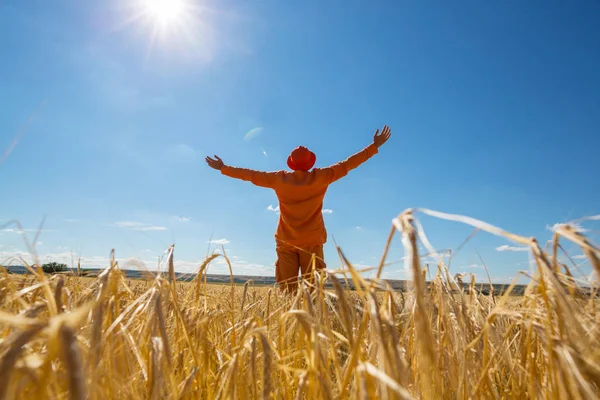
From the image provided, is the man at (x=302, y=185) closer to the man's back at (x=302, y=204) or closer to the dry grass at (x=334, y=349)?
the man's back at (x=302, y=204)

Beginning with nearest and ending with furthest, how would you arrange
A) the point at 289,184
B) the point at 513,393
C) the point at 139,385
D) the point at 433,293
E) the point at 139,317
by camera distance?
the point at 513,393
the point at 139,385
the point at 139,317
the point at 433,293
the point at 289,184

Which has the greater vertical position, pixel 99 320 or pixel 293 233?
pixel 293 233

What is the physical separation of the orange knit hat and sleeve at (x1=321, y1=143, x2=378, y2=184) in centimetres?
34

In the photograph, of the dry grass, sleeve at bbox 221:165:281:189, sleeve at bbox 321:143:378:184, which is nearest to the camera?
the dry grass

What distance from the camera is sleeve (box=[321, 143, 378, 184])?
539 cm

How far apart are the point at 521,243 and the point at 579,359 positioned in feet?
0.83

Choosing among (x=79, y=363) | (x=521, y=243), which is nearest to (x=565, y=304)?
(x=521, y=243)

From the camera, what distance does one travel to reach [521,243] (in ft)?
2.30

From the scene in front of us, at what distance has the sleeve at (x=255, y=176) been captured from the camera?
18.1 ft

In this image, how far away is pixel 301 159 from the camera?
558 centimetres

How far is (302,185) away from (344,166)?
0.71 meters

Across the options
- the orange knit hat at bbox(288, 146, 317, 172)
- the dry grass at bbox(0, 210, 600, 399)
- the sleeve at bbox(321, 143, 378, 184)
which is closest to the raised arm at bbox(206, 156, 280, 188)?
the orange knit hat at bbox(288, 146, 317, 172)

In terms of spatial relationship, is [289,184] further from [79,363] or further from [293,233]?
[79,363]

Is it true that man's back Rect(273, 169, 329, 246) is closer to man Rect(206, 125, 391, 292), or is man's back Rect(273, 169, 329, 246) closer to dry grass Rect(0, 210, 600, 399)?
man Rect(206, 125, 391, 292)
